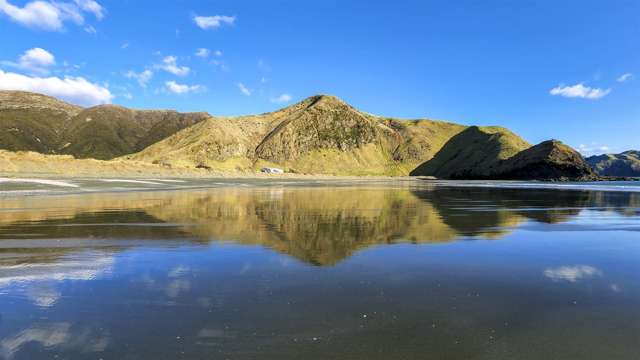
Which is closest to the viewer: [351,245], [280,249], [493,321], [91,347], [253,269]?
[91,347]

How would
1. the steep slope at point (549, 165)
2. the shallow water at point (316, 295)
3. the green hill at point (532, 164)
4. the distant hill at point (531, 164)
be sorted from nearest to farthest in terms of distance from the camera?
the shallow water at point (316, 295) → the steep slope at point (549, 165) → the green hill at point (532, 164) → the distant hill at point (531, 164)

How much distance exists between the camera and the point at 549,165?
164000 millimetres

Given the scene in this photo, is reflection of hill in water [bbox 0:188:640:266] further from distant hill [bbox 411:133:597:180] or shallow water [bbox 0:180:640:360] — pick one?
distant hill [bbox 411:133:597:180]

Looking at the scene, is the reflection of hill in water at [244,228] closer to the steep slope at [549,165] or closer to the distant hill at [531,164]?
the steep slope at [549,165]

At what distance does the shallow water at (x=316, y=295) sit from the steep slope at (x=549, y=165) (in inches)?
6337

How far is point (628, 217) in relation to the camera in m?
25.9

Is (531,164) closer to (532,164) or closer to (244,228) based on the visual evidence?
(532,164)

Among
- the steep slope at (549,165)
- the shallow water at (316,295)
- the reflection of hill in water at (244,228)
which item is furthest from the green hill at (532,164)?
the shallow water at (316,295)

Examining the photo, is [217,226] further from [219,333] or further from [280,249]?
[219,333]

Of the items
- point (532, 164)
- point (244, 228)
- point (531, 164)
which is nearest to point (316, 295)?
point (244, 228)

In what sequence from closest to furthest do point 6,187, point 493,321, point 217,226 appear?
1. point 493,321
2. point 217,226
3. point 6,187

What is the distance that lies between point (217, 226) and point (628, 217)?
22991mm

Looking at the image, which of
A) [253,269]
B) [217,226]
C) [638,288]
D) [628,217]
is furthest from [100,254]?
[628,217]

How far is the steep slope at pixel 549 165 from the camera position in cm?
16038
